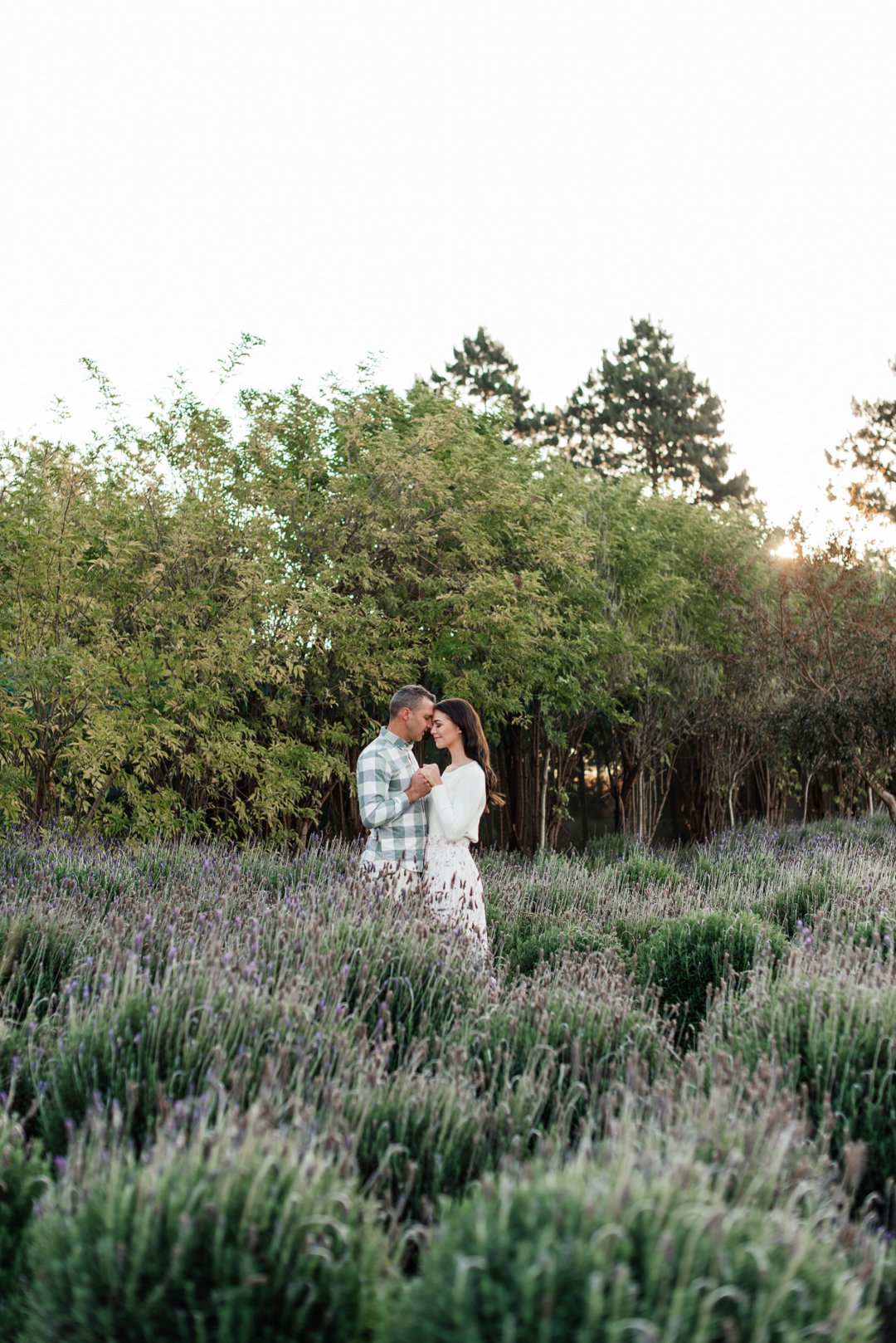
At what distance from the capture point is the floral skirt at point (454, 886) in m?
5.62

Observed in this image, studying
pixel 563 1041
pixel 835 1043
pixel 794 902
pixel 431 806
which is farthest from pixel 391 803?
pixel 794 902

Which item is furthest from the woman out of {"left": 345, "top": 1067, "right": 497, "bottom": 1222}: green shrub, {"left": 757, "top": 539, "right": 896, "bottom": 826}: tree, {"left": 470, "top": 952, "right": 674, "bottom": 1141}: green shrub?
{"left": 757, "top": 539, "right": 896, "bottom": 826}: tree

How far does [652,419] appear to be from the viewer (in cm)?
3403

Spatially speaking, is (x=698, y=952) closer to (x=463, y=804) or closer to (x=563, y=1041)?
(x=463, y=804)

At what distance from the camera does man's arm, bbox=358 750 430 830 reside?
5863 millimetres

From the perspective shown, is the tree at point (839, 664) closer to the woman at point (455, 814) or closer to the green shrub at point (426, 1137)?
the woman at point (455, 814)

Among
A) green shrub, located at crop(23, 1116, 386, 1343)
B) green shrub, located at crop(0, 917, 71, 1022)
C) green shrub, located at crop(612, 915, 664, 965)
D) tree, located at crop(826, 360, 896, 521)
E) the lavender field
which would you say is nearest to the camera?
the lavender field

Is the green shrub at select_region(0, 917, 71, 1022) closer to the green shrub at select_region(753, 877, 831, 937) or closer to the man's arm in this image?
the man's arm

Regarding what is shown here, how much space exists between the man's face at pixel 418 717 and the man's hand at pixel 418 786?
417 mm

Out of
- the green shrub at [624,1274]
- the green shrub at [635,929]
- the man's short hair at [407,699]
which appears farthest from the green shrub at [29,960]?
the green shrub at [635,929]

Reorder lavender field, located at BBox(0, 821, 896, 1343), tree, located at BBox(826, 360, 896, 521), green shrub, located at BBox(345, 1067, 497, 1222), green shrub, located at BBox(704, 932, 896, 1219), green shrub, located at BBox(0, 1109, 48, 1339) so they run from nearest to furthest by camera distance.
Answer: lavender field, located at BBox(0, 821, 896, 1343), green shrub, located at BBox(0, 1109, 48, 1339), green shrub, located at BBox(345, 1067, 497, 1222), green shrub, located at BBox(704, 932, 896, 1219), tree, located at BBox(826, 360, 896, 521)

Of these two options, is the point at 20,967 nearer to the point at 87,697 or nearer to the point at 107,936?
the point at 107,936

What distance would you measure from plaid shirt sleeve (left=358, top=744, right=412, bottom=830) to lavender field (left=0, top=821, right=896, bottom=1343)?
43 cm

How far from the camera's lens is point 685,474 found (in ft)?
113
